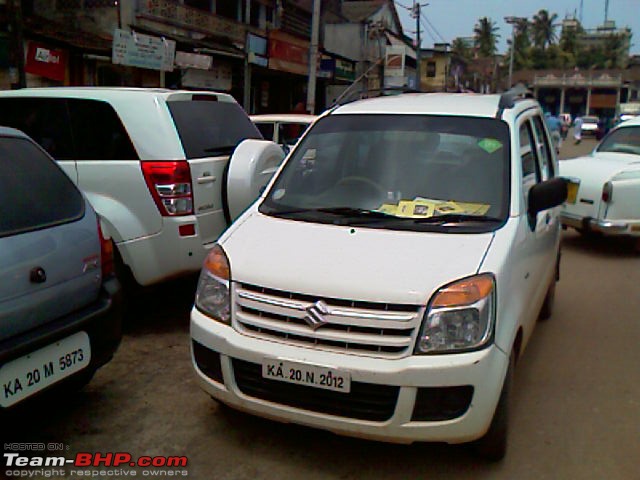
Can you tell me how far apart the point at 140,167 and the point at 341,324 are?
97.1 inches

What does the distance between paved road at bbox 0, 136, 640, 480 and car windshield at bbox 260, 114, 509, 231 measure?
122 centimetres

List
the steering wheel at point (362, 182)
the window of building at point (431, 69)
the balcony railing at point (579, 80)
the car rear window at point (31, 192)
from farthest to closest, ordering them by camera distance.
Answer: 1. the balcony railing at point (579, 80)
2. the window of building at point (431, 69)
3. the steering wheel at point (362, 182)
4. the car rear window at point (31, 192)

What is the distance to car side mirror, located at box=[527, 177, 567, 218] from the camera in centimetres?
356

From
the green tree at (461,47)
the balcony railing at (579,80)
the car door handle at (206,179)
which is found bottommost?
the car door handle at (206,179)

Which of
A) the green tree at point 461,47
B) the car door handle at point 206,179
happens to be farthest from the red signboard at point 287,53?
the green tree at point 461,47

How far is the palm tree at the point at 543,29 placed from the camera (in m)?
92.1

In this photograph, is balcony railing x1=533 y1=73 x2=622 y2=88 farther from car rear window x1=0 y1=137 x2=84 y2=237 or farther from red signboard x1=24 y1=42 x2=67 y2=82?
car rear window x1=0 y1=137 x2=84 y2=237

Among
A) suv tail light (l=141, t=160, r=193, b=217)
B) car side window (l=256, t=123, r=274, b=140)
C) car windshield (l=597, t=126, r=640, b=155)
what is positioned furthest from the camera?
car windshield (l=597, t=126, r=640, b=155)

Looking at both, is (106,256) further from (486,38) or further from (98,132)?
(486,38)

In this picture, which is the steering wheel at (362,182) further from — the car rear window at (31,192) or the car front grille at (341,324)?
the car rear window at (31,192)

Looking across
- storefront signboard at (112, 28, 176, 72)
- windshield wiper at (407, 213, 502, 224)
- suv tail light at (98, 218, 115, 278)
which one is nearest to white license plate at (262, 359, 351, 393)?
windshield wiper at (407, 213, 502, 224)

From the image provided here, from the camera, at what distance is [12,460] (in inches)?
118

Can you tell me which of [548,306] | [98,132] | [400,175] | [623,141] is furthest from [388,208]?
Result: [623,141]

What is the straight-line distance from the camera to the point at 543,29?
92.8 metres
